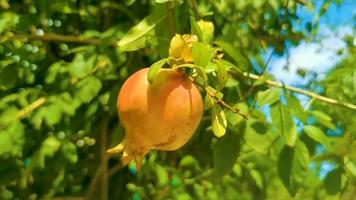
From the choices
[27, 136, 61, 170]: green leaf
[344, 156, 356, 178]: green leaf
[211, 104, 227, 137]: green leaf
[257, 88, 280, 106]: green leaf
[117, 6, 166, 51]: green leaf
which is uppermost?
[211, 104, 227, 137]: green leaf

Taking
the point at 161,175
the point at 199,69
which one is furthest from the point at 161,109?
the point at 161,175

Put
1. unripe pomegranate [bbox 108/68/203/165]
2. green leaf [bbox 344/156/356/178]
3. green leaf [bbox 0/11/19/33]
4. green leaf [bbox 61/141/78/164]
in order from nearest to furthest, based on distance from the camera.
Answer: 1. unripe pomegranate [bbox 108/68/203/165]
2. green leaf [bbox 344/156/356/178]
3. green leaf [bbox 0/11/19/33]
4. green leaf [bbox 61/141/78/164]

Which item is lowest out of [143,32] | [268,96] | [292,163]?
[292,163]

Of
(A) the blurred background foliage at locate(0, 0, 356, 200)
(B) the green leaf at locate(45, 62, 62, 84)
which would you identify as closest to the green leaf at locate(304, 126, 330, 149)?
(A) the blurred background foliage at locate(0, 0, 356, 200)

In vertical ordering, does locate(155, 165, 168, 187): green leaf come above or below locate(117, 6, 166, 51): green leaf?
below

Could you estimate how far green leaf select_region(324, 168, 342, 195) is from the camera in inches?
46.4

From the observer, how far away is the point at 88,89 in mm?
1373

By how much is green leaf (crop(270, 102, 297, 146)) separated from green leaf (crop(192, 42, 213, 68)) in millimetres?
371

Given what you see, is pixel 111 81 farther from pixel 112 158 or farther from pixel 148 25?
pixel 148 25

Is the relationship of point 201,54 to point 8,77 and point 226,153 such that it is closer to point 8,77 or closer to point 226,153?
point 226,153

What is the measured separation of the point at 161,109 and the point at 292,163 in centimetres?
54

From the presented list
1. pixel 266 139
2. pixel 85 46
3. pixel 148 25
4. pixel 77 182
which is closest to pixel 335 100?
pixel 266 139

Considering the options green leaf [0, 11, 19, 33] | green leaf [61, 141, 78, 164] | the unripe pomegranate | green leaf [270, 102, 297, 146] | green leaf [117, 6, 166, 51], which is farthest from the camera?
green leaf [61, 141, 78, 164]

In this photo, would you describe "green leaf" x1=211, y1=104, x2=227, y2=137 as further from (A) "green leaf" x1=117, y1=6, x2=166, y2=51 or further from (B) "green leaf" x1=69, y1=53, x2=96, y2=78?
(B) "green leaf" x1=69, y1=53, x2=96, y2=78
